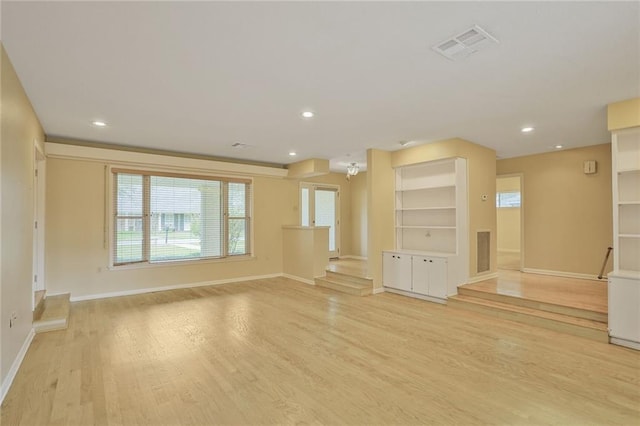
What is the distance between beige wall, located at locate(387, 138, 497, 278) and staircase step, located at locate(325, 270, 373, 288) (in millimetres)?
1737

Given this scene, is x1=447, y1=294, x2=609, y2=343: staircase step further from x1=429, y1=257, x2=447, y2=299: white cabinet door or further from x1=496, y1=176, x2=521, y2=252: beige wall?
x1=496, y1=176, x2=521, y2=252: beige wall

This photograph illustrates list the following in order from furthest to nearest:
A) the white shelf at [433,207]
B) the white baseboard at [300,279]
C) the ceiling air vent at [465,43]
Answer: the white baseboard at [300,279], the white shelf at [433,207], the ceiling air vent at [465,43]

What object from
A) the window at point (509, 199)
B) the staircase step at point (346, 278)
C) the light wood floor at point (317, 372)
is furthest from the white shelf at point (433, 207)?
the window at point (509, 199)

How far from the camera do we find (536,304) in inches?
165

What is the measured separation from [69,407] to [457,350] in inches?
130

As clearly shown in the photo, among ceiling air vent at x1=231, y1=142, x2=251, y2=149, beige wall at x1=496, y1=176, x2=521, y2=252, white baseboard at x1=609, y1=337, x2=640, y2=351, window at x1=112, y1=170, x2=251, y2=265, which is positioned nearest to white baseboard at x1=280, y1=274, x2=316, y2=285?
window at x1=112, y1=170, x2=251, y2=265

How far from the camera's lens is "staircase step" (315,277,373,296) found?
5586 millimetres

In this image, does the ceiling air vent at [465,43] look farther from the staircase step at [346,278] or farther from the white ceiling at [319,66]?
the staircase step at [346,278]

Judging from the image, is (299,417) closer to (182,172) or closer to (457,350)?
(457,350)

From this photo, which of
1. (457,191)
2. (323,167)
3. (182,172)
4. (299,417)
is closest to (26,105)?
(182,172)

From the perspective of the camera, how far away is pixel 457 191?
17.0ft

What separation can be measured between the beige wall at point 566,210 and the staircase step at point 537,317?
2575 millimetres

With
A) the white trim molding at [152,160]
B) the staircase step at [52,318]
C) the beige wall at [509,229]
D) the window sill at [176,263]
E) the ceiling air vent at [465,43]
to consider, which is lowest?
the staircase step at [52,318]

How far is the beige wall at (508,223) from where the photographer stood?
9516 millimetres
